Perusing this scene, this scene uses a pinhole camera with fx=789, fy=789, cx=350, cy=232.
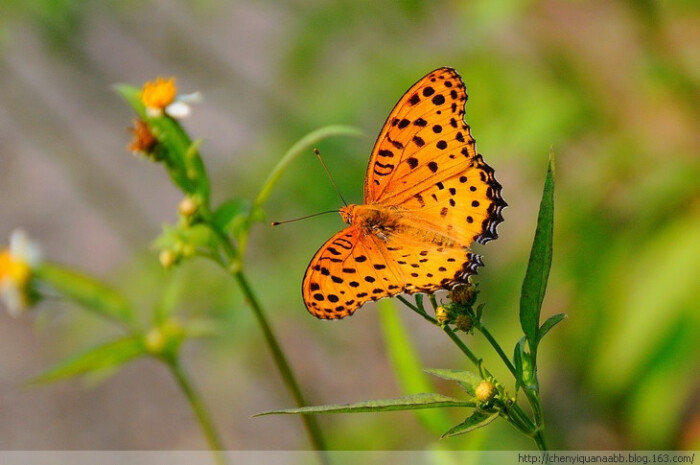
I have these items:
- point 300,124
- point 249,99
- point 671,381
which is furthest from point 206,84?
point 671,381

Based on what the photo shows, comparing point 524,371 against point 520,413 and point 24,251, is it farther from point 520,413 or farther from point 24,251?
point 24,251

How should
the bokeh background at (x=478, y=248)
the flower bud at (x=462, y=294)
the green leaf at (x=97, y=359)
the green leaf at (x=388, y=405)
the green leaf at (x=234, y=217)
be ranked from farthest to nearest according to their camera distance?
the bokeh background at (x=478, y=248) → the green leaf at (x=97, y=359) → the green leaf at (x=234, y=217) → the flower bud at (x=462, y=294) → the green leaf at (x=388, y=405)

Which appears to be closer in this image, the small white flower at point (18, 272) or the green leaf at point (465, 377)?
the green leaf at point (465, 377)

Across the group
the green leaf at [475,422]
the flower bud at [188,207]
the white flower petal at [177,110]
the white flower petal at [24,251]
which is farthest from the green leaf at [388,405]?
the white flower petal at [24,251]

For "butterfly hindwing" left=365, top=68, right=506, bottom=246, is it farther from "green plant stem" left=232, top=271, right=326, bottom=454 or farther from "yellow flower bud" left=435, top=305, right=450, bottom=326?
"green plant stem" left=232, top=271, right=326, bottom=454

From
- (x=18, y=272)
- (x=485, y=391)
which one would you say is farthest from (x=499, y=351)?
(x=18, y=272)

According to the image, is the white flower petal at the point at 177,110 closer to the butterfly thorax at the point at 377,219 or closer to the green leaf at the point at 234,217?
the green leaf at the point at 234,217

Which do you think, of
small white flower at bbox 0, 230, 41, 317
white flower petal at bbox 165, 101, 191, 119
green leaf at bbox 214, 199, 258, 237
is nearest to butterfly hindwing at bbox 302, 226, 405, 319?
green leaf at bbox 214, 199, 258, 237
